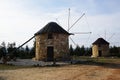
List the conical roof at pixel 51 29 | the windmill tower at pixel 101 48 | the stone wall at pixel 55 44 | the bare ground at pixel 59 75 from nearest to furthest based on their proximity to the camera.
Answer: the bare ground at pixel 59 75 → the stone wall at pixel 55 44 → the conical roof at pixel 51 29 → the windmill tower at pixel 101 48

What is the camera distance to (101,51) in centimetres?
6144

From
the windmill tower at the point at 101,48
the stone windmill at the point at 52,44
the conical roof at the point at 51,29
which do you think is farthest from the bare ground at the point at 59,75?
the windmill tower at the point at 101,48

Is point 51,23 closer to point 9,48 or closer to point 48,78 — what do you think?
point 9,48

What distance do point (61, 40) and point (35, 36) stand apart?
4.41 meters

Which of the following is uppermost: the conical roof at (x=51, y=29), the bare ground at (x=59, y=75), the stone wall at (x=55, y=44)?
the conical roof at (x=51, y=29)

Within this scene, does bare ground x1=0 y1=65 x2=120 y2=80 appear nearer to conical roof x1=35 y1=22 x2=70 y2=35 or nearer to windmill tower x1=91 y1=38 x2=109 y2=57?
conical roof x1=35 y1=22 x2=70 y2=35

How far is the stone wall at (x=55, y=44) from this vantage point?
36.2 m

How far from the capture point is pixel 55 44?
36125 millimetres

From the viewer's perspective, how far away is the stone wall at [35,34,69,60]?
36.2m

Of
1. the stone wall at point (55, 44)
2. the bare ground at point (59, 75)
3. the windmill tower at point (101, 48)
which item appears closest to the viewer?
the bare ground at point (59, 75)

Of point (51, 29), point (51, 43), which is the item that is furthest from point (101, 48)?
point (51, 43)

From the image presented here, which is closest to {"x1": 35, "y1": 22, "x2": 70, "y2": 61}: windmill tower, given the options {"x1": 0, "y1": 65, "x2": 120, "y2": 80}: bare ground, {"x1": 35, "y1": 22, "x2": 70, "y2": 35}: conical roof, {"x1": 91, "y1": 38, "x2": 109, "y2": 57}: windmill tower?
{"x1": 35, "y1": 22, "x2": 70, "y2": 35}: conical roof

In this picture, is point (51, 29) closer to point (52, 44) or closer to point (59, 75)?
point (52, 44)

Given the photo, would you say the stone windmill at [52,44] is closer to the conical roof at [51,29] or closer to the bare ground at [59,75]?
the conical roof at [51,29]
